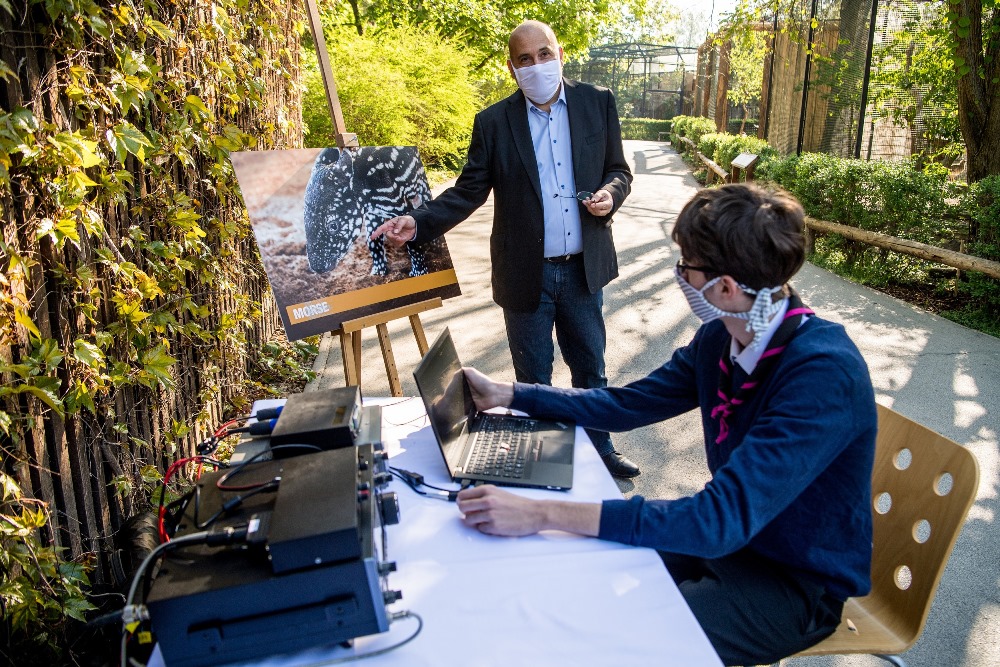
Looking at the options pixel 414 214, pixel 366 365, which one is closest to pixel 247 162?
pixel 414 214

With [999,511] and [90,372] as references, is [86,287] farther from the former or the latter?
[999,511]

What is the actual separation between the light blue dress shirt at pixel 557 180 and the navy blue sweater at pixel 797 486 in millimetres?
1645

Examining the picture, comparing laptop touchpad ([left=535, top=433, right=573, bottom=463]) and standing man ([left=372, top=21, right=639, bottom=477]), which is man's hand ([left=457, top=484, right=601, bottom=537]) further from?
standing man ([left=372, top=21, right=639, bottom=477])

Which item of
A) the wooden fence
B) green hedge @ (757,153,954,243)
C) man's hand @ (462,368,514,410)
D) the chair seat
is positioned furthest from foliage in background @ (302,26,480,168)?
the chair seat

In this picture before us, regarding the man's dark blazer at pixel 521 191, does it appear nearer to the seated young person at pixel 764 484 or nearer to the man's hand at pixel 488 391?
the man's hand at pixel 488 391

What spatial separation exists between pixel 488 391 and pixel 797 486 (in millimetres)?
955

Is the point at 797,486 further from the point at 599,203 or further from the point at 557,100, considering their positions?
the point at 557,100

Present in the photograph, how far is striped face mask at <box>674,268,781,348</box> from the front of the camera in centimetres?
169

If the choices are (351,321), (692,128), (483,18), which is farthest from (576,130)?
(692,128)

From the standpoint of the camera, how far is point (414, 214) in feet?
10.8

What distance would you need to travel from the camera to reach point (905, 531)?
197cm

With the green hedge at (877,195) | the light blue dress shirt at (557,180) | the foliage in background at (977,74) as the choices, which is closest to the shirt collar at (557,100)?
the light blue dress shirt at (557,180)

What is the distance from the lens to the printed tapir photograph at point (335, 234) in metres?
3.00

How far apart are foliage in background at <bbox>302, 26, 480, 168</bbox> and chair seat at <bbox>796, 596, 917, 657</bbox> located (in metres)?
6.70
